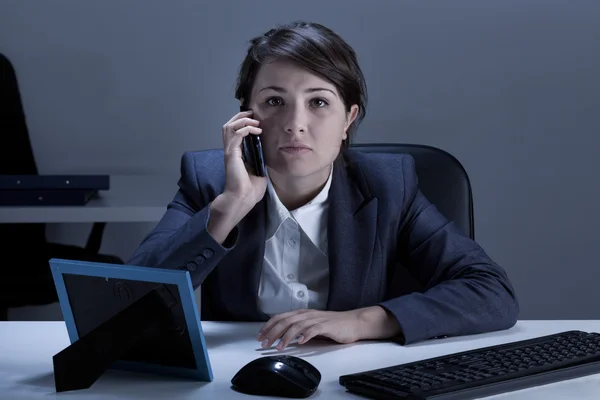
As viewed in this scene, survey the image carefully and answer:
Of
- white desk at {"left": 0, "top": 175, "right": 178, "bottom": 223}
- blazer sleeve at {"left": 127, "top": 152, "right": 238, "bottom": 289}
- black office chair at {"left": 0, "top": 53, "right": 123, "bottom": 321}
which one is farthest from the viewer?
black office chair at {"left": 0, "top": 53, "right": 123, "bottom": 321}

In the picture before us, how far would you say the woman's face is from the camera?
168cm

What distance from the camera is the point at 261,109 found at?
174cm

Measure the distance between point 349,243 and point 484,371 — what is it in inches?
24.2

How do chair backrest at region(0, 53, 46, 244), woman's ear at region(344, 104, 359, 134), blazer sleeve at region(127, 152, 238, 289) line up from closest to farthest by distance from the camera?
blazer sleeve at region(127, 152, 238, 289) < woman's ear at region(344, 104, 359, 134) < chair backrest at region(0, 53, 46, 244)

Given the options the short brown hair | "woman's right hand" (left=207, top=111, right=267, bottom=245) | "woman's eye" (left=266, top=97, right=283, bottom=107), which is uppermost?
the short brown hair

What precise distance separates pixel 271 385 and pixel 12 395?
0.35 m

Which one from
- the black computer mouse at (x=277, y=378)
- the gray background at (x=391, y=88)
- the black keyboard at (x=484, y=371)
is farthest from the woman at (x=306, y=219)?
the gray background at (x=391, y=88)

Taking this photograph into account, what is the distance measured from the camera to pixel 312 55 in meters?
1.73

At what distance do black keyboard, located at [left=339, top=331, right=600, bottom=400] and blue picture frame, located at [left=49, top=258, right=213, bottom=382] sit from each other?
0.66 ft

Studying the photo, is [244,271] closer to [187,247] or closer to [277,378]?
[187,247]

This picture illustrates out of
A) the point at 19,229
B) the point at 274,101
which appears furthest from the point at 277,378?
the point at 19,229

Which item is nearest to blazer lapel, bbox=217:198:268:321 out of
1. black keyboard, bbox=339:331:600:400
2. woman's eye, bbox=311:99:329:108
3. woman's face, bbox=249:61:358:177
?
woman's face, bbox=249:61:358:177

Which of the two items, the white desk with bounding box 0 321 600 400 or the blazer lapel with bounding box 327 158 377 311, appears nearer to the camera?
the white desk with bounding box 0 321 600 400

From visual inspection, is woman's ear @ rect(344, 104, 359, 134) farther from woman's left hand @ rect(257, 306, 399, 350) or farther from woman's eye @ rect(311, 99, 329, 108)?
woman's left hand @ rect(257, 306, 399, 350)
